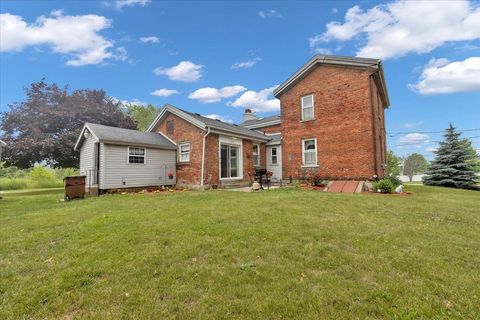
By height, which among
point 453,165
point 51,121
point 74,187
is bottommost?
point 74,187

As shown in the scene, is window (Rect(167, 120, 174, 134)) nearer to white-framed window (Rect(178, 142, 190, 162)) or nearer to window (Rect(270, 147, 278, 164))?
white-framed window (Rect(178, 142, 190, 162))

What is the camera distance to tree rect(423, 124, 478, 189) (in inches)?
747

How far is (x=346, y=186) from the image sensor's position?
1204cm

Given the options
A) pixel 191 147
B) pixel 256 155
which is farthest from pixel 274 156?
pixel 191 147

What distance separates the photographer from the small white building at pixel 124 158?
1276 centimetres

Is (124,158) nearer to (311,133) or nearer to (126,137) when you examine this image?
(126,137)

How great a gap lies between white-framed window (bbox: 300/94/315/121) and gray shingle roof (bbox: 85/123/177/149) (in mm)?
8358

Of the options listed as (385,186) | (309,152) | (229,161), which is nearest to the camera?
(385,186)

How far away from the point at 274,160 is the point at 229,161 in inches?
162

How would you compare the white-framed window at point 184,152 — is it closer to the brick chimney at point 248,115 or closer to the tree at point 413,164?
the brick chimney at point 248,115

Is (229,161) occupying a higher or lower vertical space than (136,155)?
lower

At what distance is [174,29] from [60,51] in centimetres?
785

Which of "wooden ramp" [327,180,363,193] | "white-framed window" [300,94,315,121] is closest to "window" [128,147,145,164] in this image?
"white-framed window" [300,94,315,121]

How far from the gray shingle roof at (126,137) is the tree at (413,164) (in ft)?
225
